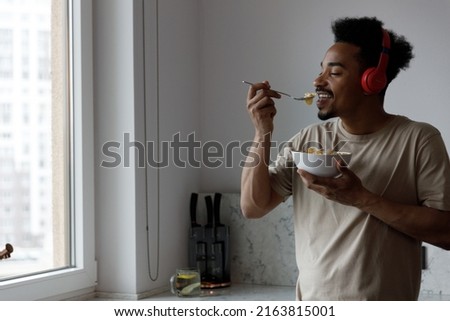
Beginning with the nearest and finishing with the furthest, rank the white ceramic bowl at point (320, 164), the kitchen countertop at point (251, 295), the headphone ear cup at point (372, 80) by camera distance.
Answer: the white ceramic bowl at point (320, 164), the headphone ear cup at point (372, 80), the kitchen countertop at point (251, 295)

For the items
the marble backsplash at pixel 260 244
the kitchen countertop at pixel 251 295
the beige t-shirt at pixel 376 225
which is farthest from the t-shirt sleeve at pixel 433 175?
the marble backsplash at pixel 260 244

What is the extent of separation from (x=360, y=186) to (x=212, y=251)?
3.83 feet

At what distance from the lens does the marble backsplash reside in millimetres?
2570

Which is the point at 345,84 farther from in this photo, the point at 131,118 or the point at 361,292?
the point at 131,118

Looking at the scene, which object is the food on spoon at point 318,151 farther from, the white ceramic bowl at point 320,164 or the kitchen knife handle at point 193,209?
the kitchen knife handle at point 193,209

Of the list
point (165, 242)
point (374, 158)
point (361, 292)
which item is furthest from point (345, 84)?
point (165, 242)

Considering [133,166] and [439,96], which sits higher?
[439,96]

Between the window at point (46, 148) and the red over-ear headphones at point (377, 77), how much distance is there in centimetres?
103

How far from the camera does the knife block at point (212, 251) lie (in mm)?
2578

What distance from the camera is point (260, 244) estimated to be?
103 inches

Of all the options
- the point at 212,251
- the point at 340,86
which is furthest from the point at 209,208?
the point at 340,86

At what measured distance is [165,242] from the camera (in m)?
2.52

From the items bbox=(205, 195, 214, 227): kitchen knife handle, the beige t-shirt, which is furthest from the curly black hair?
bbox=(205, 195, 214, 227): kitchen knife handle

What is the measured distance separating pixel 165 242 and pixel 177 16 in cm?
83
